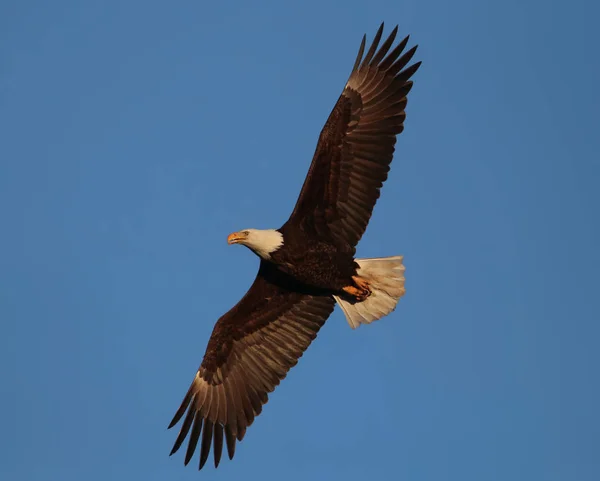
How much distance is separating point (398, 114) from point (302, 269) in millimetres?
2008

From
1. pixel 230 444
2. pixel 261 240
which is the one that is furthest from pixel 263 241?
pixel 230 444

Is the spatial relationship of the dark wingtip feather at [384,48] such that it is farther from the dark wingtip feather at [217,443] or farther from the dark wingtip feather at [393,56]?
the dark wingtip feather at [217,443]

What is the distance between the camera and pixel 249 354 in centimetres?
1447

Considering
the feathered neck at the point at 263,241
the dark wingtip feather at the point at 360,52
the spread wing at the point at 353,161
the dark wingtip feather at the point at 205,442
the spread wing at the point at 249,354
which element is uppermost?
the dark wingtip feather at the point at 360,52

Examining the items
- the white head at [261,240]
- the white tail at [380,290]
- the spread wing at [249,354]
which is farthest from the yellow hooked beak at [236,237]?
the white tail at [380,290]

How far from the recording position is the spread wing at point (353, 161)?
44.5ft

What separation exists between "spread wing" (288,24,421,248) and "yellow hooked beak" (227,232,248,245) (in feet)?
1.74

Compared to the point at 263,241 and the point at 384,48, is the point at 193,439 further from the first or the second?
the point at 384,48

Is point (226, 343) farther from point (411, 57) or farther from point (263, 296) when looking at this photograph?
point (411, 57)

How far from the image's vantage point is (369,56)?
13.9 metres

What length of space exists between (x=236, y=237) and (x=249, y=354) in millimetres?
1684

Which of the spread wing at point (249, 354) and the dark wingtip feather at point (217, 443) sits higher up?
the spread wing at point (249, 354)

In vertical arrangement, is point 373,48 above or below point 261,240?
above

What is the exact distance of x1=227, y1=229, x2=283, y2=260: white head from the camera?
13.4 meters
